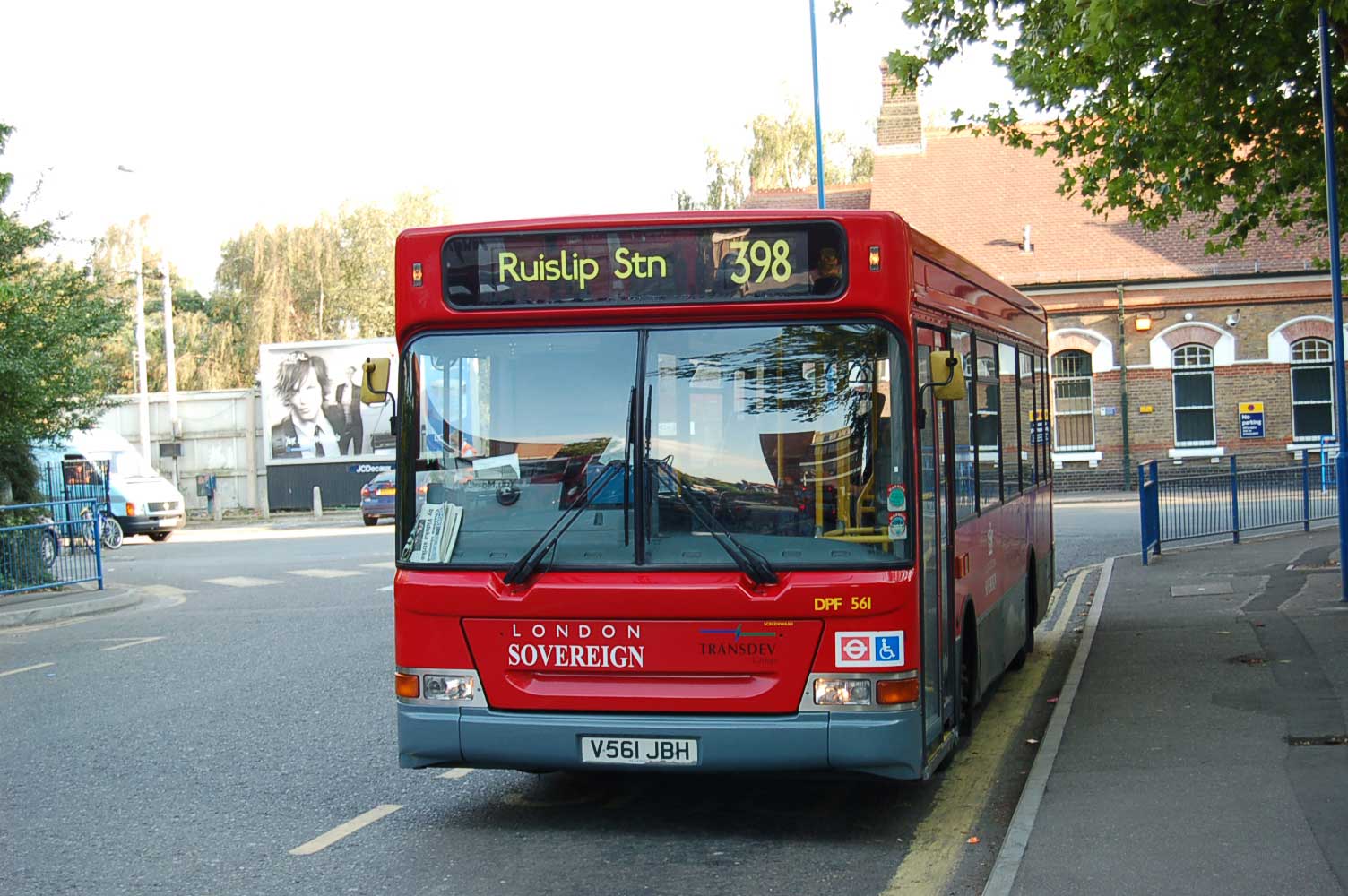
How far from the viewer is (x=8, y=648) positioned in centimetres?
1487

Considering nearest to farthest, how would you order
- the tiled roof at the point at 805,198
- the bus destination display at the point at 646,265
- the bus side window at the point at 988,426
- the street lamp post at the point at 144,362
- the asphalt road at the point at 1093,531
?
the bus destination display at the point at 646,265
the bus side window at the point at 988,426
the asphalt road at the point at 1093,531
the street lamp post at the point at 144,362
the tiled roof at the point at 805,198

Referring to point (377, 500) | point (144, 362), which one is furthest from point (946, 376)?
point (144, 362)

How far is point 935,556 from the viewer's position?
684 centimetres

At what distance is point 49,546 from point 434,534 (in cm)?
1501

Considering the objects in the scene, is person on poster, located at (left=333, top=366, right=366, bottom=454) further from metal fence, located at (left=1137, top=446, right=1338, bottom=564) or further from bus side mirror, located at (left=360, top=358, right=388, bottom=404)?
bus side mirror, located at (left=360, top=358, right=388, bottom=404)

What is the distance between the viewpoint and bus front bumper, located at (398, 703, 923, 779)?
6.19m

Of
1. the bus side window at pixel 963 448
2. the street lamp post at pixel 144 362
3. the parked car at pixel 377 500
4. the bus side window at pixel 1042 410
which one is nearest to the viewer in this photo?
the bus side window at pixel 963 448

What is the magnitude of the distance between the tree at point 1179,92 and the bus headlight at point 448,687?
23.0 feet

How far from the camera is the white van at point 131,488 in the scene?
34.3 m

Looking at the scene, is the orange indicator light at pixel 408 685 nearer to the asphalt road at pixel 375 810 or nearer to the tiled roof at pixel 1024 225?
the asphalt road at pixel 375 810

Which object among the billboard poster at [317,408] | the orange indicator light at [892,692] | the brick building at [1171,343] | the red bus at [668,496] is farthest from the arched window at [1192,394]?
the orange indicator light at [892,692]

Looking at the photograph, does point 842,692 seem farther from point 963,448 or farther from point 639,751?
point 963,448

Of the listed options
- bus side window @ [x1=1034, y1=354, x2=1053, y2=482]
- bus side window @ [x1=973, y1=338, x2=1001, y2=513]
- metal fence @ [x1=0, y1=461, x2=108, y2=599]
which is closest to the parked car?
metal fence @ [x1=0, y1=461, x2=108, y2=599]

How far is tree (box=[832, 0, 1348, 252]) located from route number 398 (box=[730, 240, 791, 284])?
5.36m
